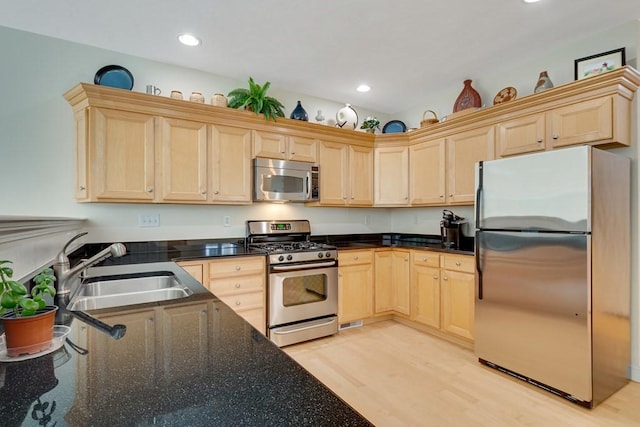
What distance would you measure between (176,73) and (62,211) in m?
1.58

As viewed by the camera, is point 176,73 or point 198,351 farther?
point 176,73

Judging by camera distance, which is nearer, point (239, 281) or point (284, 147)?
point (239, 281)

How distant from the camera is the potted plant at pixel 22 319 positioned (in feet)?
2.51

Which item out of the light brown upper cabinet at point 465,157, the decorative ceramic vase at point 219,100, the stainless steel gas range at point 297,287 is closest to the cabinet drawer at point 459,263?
the light brown upper cabinet at point 465,157

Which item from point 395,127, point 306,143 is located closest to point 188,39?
point 306,143

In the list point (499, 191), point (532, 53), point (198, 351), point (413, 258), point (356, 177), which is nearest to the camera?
point (198, 351)

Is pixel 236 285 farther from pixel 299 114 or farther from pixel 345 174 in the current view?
pixel 299 114

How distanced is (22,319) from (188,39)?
8.17ft

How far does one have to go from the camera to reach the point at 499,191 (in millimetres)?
2529

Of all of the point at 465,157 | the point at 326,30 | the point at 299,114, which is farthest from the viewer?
the point at 299,114

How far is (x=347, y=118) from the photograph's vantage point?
12.8 ft

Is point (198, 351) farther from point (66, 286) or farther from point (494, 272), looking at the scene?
point (494, 272)

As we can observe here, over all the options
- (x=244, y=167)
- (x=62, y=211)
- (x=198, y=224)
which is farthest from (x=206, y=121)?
(x=62, y=211)

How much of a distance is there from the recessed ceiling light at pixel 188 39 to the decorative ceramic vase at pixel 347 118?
1735 millimetres
